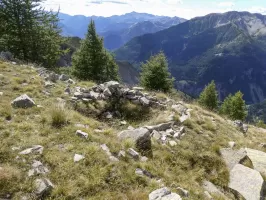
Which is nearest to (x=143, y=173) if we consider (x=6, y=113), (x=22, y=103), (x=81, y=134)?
(x=81, y=134)

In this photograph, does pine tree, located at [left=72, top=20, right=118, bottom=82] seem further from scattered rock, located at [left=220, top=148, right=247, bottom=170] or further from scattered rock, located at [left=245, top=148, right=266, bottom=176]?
scattered rock, located at [left=245, top=148, right=266, bottom=176]

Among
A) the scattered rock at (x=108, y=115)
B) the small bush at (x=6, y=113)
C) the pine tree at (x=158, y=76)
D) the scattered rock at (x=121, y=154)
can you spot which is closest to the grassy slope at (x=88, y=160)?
the small bush at (x=6, y=113)

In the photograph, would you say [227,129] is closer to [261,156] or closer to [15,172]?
[261,156]

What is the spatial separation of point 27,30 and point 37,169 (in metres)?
21.5

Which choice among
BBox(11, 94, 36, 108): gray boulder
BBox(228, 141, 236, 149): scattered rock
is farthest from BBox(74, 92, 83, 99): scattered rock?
BBox(228, 141, 236, 149): scattered rock

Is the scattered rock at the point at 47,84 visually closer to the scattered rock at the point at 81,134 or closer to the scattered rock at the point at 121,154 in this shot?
the scattered rock at the point at 81,134

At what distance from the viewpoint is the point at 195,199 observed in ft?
22.0

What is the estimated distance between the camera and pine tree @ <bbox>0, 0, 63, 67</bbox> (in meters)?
22.8

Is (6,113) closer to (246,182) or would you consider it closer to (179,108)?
(246,182)

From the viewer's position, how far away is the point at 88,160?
6.88 m

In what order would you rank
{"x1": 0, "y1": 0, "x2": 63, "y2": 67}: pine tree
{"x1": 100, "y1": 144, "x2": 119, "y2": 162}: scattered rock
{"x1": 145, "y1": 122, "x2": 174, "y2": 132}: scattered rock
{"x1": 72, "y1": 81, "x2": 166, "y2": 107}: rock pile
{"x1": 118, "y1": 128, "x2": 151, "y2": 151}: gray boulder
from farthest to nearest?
{"x1": 0, "y1": 0, "x2": 63, "y2": 67}: pine tree → {"x1": 72, "y1": 81, "x2": 166, "y2": 107}: rock pile → {"x1": 145, "y1": 122, "x2": 174, "y2": 132}: scattered rock → {"x1": 118, "y1": 128, "x2": 151, "y2": 151}: gray boulder → {"x1": 100, "y1": 144, "x2": 119, "y2": 162}: scattered rock

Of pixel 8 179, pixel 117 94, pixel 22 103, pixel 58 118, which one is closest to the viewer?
pixel 8 179

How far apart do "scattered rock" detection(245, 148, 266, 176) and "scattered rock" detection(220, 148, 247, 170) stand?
478 mm

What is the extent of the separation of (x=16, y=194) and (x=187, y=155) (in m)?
6.45
